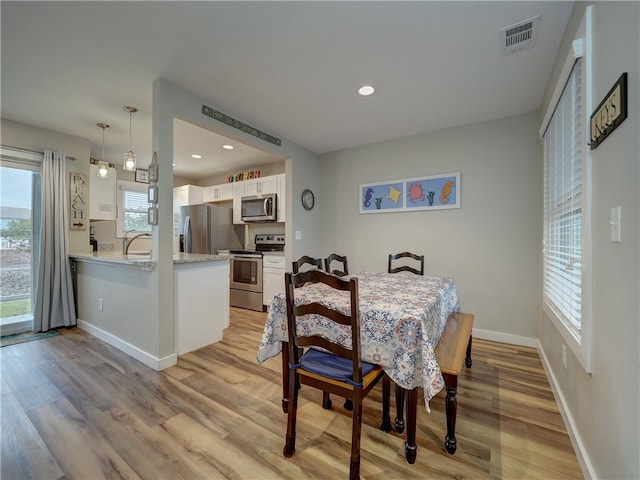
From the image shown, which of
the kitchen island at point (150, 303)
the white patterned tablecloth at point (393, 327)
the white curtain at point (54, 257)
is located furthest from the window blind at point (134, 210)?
the white patterned tablecloth at point (393, 327)

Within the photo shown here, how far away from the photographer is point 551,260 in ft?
7.61

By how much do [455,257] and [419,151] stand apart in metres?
1.44

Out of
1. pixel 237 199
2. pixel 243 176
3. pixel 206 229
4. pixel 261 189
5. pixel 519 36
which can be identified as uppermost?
pixel 519 36

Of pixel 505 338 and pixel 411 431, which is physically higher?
pixel 411 431

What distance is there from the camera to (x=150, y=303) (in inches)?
100

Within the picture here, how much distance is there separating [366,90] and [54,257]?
413 centimetres

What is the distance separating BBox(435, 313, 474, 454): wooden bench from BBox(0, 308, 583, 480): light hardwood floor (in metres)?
0.15

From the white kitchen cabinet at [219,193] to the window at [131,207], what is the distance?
3.63ft

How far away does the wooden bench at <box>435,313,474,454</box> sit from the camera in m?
1.47

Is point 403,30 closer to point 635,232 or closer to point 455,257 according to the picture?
point 635,232

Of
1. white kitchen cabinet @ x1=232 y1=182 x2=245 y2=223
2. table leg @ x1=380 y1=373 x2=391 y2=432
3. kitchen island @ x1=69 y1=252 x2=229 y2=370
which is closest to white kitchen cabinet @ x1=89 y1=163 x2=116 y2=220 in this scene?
kitchen island @ x1=69 y1=252 x2=229 y2=370

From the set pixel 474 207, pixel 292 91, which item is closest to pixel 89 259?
pixel 292 91

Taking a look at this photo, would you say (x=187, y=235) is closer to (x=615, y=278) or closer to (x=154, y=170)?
(x=154, y=170)

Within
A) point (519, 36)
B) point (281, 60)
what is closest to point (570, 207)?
point (519, 36)
